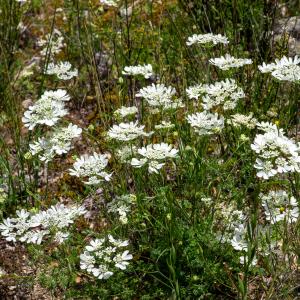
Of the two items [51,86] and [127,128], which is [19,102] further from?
[127,128]

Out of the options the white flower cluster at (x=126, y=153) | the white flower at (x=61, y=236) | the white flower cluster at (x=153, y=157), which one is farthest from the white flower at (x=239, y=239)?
the white flower at (x=61, y=236)

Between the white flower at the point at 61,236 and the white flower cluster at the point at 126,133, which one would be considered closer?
the white flower at the point at 61,236

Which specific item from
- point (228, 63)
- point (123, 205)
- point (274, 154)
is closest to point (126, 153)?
point (123, 205)

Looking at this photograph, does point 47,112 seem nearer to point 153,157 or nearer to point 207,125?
point 153,157

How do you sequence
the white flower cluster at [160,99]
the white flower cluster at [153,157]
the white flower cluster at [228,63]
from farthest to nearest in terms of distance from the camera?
the white flower cluster at [228,63] < the white flower cluster at [160,99] < the white flower cluster at [153,157]

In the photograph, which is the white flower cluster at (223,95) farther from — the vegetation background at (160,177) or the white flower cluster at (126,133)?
the white flower cluster at (126,133)

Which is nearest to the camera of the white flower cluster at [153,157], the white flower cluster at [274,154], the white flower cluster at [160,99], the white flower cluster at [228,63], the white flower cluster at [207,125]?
the white flower cluster at [274,154]

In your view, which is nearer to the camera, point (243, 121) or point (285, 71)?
point (243, 121)

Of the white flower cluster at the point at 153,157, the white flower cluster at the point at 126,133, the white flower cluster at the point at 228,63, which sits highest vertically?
the white flower cluster at the point at 228,63

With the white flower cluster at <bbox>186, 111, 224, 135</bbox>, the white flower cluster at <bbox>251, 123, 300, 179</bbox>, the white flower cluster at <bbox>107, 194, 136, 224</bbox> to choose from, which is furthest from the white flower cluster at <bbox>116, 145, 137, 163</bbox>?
the white flower cluster at <bbox>251, 123, 300, 179</bbox>
